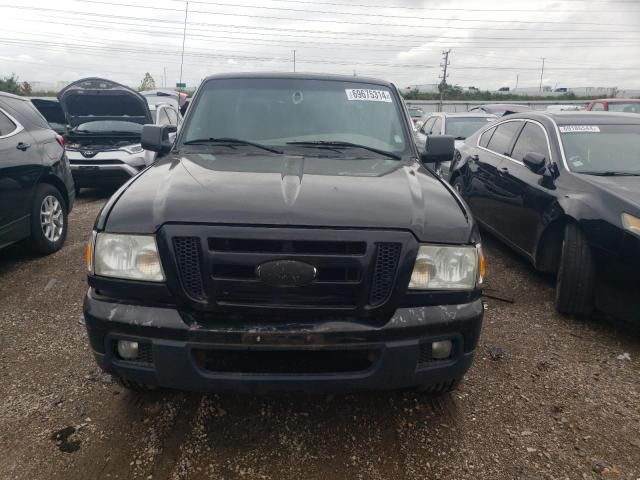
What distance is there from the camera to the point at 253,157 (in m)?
3.01

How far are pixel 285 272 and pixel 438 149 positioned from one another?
1.98 m

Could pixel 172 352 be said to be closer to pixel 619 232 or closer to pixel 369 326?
pixel 369 326

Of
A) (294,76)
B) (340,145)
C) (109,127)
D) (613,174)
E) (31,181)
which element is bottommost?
(31,181)

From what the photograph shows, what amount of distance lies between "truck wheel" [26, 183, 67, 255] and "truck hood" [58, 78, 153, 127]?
4.32 meters

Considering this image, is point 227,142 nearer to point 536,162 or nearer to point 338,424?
point 338,424

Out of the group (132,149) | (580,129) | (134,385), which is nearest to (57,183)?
(132,149)

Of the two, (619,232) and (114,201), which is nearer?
(114,201)

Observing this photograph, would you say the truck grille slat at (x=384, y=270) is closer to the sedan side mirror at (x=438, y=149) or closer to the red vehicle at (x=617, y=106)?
the sedan side mirror at (x=438, y=149)

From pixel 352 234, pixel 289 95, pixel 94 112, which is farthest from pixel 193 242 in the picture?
pixel 94 112

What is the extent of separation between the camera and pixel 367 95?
143 inches

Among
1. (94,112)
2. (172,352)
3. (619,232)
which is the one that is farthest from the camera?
(94,112)

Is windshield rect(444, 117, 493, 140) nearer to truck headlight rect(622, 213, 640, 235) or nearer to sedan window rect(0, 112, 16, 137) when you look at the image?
truck headlight rect(622, 213, 640, 235)

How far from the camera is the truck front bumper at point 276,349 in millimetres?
2105

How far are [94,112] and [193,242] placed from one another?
29.8 ft
